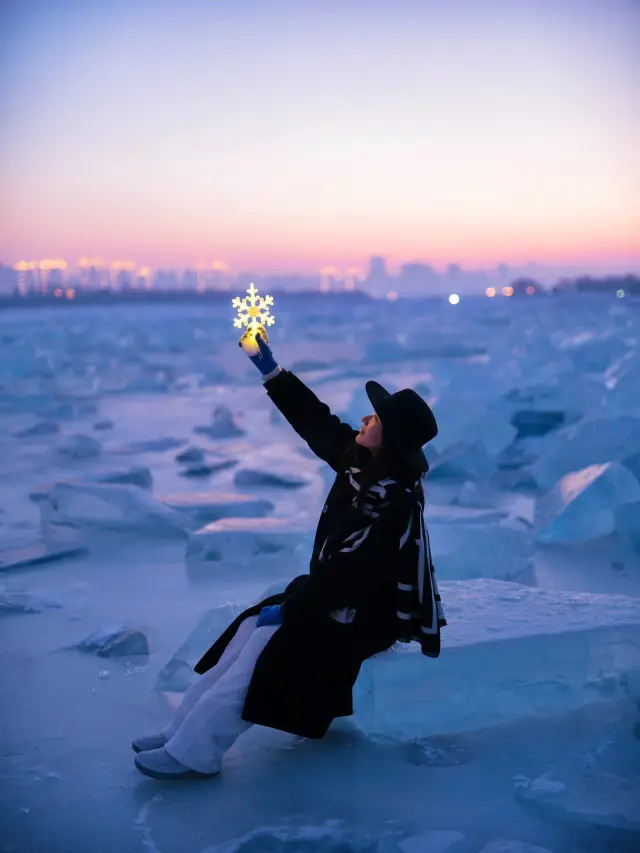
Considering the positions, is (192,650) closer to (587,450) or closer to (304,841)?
(304,841)

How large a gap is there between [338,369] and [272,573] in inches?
455

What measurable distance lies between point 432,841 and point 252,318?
5.08 ft

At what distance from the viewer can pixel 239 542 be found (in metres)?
4.66

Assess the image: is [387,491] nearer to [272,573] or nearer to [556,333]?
[272,573]

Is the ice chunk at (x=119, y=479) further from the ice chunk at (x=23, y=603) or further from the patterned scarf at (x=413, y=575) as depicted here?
the patterned scarf at (x=413, y=575)

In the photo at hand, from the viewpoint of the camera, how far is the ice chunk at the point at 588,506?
477cm

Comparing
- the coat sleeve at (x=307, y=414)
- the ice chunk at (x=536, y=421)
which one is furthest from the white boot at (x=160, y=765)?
the ice chunk at (x=536, y=421)

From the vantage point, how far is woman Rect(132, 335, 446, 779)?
2438 millimetres

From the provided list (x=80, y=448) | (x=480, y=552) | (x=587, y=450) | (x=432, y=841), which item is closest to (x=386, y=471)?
(x=432, y=841)

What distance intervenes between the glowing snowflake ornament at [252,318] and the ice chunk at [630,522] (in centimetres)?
261

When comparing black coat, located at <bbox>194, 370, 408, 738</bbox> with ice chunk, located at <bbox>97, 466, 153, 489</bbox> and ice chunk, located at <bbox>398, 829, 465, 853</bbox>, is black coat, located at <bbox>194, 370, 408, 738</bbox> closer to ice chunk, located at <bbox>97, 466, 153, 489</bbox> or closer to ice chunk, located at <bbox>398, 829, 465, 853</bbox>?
ice chunk, located at <bbox>398, 829, 465, 853</bbox>

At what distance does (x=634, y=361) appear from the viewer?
28.8 ft

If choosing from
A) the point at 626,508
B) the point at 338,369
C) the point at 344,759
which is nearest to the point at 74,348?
the point at 338,369

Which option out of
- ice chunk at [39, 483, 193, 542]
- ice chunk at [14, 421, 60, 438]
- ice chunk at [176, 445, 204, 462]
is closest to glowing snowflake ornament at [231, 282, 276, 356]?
→ ice chunk at [39, 483, 193, 542]
